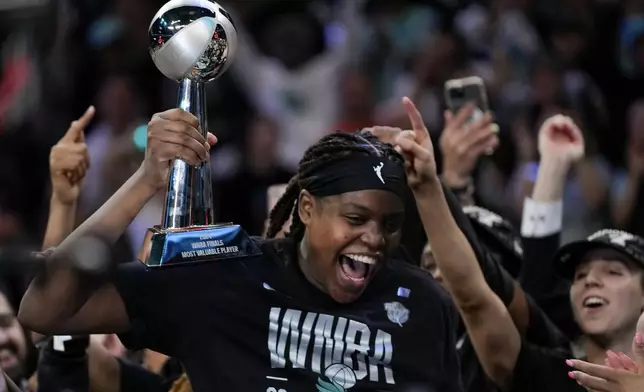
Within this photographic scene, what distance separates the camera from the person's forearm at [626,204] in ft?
17.9

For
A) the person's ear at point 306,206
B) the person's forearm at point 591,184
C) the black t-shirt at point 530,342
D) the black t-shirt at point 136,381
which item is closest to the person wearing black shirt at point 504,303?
the black t-shirt at point 530,342

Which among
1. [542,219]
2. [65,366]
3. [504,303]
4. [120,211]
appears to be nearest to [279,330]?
[120,211]

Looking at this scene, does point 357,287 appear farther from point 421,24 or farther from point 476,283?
point 421,24

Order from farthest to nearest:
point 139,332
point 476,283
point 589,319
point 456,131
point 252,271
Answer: point 456,131 → point 589,319 → point 476,283 → point 252,271 → point 139,332

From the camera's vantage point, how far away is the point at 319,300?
2.68 metres

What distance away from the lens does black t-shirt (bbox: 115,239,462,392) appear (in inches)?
101

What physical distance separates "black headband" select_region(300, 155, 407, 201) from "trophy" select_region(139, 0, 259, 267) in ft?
0.94

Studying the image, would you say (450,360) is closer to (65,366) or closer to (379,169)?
(379,169)

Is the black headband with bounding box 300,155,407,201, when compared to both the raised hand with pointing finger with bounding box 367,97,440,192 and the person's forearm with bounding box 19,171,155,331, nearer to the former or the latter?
the raised hand with pointing finger with bounding box 367,97,440,192

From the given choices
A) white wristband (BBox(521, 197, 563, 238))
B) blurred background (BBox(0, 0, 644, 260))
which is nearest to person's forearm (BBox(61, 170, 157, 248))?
white wristband (BBox(521, 197, 563, 238))

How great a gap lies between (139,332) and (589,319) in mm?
1346

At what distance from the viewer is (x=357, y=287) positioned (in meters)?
2.65

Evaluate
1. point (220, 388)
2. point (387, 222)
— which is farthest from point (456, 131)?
point (220, 388)

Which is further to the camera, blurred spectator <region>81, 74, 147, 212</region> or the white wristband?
blurred spectator <region>81, 74, 147, 212</region>
